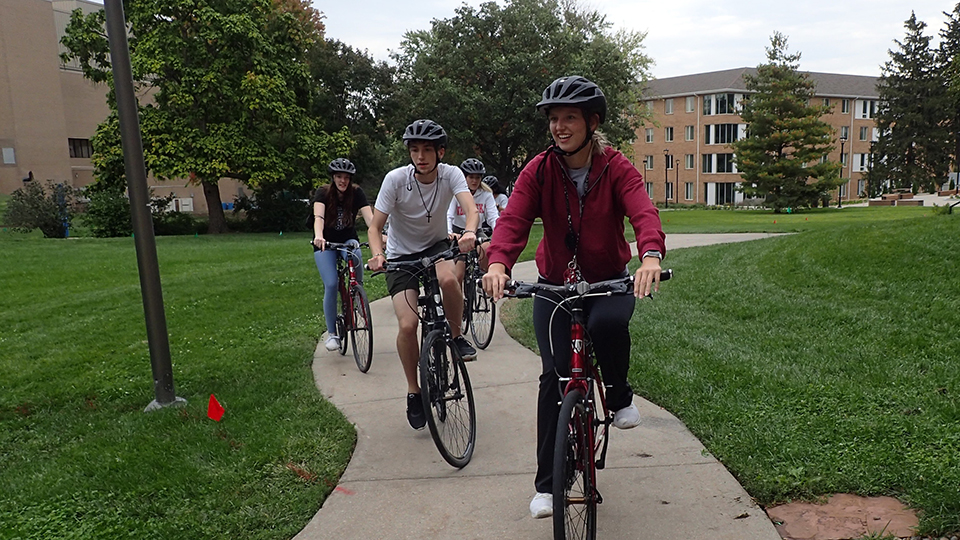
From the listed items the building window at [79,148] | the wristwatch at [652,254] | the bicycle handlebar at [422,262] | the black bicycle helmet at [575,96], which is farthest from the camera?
the building window at [79,148]

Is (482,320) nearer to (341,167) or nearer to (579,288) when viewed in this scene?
(341,167)

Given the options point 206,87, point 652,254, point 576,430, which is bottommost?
point 576,430

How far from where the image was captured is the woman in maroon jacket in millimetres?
3301

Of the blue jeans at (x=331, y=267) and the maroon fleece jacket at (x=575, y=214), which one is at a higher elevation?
the maroon fleece jacket at (x=575, y=214)

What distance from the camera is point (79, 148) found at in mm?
51188

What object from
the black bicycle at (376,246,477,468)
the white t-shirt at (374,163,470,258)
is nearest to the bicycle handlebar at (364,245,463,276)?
the black bicycle at (376,246,477,468)

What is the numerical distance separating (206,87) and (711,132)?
52384 millimetres

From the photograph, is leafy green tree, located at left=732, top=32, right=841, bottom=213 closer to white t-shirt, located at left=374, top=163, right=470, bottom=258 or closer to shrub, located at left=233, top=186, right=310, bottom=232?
shrub, located at left=233, top=186, right=310, bottom=232

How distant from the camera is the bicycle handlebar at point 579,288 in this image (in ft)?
10.00

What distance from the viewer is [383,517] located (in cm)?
371

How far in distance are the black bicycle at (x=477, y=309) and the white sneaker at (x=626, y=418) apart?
3.73 metres

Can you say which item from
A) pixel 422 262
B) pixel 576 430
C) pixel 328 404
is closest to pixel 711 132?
pixel 328 404

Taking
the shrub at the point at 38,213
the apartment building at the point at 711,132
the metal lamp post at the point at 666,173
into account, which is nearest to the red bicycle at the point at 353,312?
the shrub at the point at 38,213

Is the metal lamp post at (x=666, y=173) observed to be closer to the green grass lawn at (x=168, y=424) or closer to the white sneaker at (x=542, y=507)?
the green grass lawn at (x=168, y=424)
